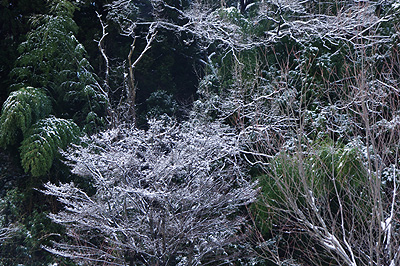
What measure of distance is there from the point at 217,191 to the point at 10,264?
15.8 feet

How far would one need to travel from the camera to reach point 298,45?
9.90 metres

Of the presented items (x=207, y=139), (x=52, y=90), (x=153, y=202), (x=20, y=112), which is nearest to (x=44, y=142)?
(x=20, y=112)

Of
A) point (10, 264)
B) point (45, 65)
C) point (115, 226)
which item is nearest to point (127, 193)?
point (115, 226)

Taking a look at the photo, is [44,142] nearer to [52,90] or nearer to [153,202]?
[52,90]

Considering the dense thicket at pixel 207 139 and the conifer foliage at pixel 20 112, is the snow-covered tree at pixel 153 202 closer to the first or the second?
the dense thicket at pixel 207 139

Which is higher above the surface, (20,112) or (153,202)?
(20,112)

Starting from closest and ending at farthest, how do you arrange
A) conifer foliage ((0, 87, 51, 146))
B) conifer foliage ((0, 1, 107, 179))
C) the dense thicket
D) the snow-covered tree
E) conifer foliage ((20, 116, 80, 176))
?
the dense thicket, the snow-covered tree, conifer foliage ((20, 116, 80, 176)), conifer foliage ((0, 87, 51, 146)), conifer foliage ((0, 1, 107, 179))

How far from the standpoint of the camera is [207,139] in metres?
6.75

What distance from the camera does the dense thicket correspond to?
16.2ft

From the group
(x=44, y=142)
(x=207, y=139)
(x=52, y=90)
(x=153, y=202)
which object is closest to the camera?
(x=153, y=202)

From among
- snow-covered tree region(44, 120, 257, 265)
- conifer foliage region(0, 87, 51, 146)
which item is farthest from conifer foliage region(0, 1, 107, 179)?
snow-covered tree region(44, 120, 257, 265)

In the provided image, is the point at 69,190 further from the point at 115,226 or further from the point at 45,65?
the point at 45,65

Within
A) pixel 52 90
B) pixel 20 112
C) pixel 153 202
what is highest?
pixel 20 112

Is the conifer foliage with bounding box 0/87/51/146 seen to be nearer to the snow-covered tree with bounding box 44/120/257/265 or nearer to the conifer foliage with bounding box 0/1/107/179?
the conifer foliage with bounding box 0/1/107/179
